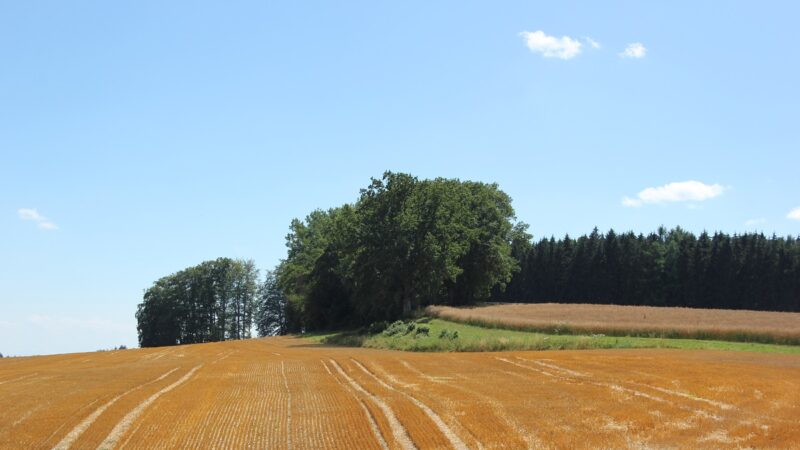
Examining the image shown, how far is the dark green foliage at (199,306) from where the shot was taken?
133750 millimetres

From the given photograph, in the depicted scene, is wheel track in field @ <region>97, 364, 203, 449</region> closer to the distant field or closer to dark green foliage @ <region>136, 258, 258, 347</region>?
the distant field

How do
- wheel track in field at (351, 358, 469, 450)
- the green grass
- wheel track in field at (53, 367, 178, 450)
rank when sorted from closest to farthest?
wheel track in field at (351, 358, 469, 450) → wheel track in field at (53, 367, 178, 450) → the green grass

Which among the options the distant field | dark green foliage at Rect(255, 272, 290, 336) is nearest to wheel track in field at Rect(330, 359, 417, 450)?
the distant field

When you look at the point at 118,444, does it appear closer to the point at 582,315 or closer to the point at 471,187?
the point at 582,315

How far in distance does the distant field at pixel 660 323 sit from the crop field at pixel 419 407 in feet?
48.7

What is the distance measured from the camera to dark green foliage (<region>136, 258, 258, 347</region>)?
439 feet

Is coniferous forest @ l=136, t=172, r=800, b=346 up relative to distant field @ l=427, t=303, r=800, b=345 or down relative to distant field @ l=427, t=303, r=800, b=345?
up

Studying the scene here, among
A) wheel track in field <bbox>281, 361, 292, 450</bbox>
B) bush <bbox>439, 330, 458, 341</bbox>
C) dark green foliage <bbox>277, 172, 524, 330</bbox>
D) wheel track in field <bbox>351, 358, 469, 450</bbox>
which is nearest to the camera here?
wheel track in field <bbox>351, 358, 469, 450</bbox>

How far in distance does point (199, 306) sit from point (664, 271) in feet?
304

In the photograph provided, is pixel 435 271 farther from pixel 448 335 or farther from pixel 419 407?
pixel 419 407

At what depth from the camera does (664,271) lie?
128 m

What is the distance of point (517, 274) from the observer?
150 metres

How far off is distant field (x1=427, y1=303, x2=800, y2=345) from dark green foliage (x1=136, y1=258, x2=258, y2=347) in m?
77.1

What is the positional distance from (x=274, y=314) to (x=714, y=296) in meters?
89.7
